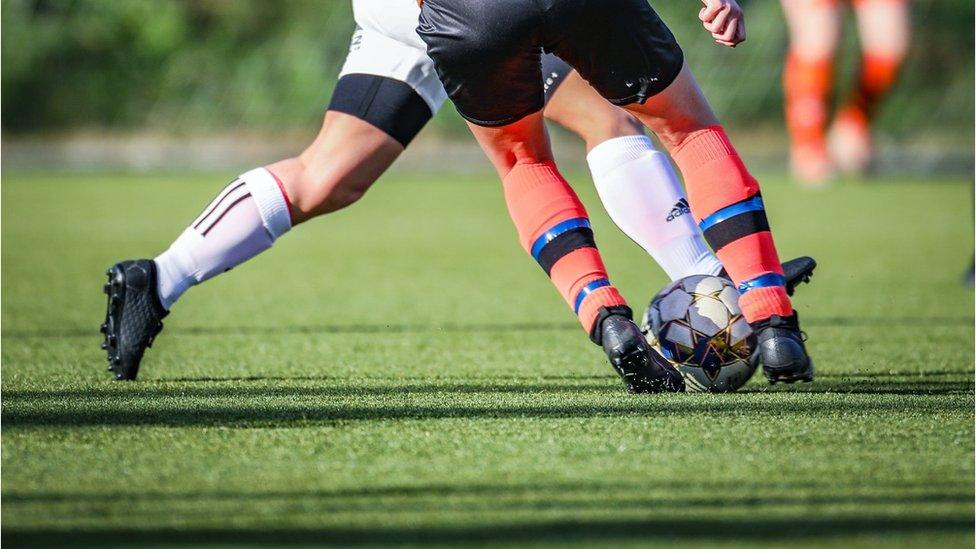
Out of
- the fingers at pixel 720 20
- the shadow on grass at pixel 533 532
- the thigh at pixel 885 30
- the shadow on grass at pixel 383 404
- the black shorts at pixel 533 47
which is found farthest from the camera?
the thigh at pixel 885 30

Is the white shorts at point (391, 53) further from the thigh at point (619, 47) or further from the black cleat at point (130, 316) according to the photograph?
the black cleat at point (130, 316)

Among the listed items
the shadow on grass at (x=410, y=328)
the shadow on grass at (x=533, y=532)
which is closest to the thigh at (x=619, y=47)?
the shadow on grass at (x=533, y=532)

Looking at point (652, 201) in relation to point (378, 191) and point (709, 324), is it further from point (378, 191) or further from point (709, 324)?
point (378, 191)

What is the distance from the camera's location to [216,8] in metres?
21.4

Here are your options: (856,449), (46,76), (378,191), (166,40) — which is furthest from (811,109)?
(856,449)

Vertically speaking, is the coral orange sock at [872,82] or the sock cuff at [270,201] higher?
the coral orange sock at [872,82]

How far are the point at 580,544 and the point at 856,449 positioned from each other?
0.90 metres

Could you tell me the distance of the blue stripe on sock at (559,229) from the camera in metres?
3.65

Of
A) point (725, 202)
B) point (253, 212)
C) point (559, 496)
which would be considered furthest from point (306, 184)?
point (559, 496)

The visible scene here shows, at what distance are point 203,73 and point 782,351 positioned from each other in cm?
1801

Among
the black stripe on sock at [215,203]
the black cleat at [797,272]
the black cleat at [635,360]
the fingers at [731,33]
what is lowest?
the black cleat at [635,360]

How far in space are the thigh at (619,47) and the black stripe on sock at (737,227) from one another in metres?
0.36

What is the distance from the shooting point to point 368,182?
157 inches

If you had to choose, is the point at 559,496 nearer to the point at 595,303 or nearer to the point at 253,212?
the point at 595,303
